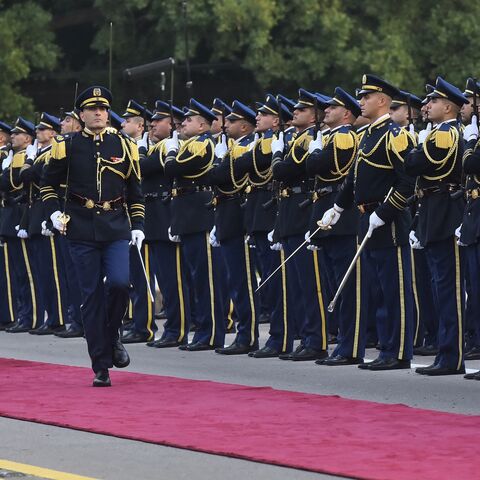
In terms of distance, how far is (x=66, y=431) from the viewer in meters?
10.3

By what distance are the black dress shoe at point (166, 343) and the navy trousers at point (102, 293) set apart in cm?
318

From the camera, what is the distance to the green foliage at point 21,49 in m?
37.4

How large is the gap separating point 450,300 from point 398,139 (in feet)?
3.90

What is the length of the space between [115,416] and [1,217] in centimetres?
751

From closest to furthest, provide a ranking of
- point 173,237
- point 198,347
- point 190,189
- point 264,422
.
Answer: point 264,422 < point 198,347 < point 190,189 < point 173,237

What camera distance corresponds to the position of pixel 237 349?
1497 centimetres

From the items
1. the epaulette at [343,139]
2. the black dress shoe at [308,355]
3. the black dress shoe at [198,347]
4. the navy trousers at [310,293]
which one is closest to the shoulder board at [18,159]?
the black dress shoe at [198,347]

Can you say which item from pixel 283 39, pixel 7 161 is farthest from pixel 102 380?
pixel 283 39

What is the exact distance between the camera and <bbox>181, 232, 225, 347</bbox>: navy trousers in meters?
15.4

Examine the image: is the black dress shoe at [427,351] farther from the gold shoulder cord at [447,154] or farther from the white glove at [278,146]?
the gold shoulder cord at [447,154]

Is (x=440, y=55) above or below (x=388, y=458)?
above

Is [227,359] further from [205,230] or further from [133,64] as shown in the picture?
[133,64]

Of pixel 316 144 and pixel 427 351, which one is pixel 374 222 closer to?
pixel 316 144

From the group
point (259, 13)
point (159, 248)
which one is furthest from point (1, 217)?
point (259, 13)
